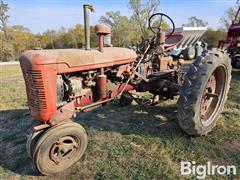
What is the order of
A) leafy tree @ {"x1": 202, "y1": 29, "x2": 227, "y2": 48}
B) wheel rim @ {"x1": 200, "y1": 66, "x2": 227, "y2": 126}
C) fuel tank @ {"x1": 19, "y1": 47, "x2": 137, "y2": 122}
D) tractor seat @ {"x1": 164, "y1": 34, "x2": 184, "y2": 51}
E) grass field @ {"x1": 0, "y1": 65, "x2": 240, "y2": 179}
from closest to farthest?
fuel tank @ {"x1": 19, "y1": 47, "x2": 137, "y2": 122} → grass field @ {"x1": 0, "y1": 65, "x2": 240, "y2": 179} → wheel rim @ {"x1": 200, "y1": 66, "x2": 227, "y2": 126} → tractor seat @ {"x1": 164, "y1": 34, "x2": 184, "y2": 51} → leafy tree @ {"x1": 202, "y1": 29, "x2": 227, "y2": 48}

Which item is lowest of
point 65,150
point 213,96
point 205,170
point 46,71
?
point 205,170

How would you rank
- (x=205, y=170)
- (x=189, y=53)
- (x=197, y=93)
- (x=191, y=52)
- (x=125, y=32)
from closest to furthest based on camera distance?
(x=205, y=170) → (x=197, y=93) → (x=189, y=53) → (x=191, y=52) → (x=125, y=32)

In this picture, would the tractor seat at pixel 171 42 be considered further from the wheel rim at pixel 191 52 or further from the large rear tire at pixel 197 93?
the wheel rim at pixel 191 52

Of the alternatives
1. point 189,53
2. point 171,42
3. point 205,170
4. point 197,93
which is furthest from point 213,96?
point 189,53

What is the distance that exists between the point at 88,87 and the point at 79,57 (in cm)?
48

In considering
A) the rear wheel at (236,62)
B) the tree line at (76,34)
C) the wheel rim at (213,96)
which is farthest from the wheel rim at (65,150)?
the tree line at (76,34)

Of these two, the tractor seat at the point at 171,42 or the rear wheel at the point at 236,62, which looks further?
the rear wheel at the point at 236,62

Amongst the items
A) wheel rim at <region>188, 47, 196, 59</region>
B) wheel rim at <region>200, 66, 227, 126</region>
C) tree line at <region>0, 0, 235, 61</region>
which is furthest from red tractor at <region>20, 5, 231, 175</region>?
tree line at <region>0, 0, 235, 61</region>

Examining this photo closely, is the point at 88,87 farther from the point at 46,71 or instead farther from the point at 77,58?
the point at 46,71

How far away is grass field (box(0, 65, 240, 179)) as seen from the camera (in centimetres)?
276

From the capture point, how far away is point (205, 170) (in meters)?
2.69

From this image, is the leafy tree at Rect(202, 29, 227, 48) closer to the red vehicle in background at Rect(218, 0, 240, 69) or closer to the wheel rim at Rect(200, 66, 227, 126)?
the red vehicle in background at Rect(218, 0, 240, 69)

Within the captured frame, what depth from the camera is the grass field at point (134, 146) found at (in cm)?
276

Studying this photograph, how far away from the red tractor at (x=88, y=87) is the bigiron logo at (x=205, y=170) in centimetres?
55
